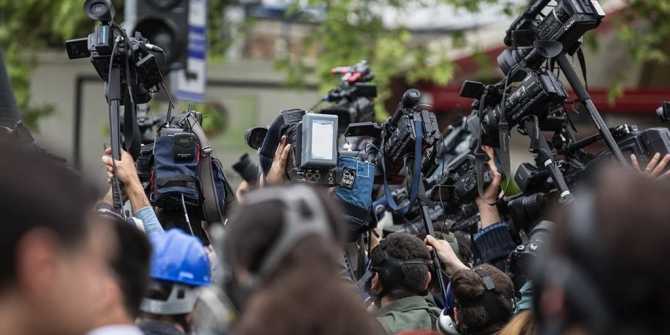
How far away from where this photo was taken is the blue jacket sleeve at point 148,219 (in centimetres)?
431

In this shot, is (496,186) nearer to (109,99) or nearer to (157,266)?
(109,99)

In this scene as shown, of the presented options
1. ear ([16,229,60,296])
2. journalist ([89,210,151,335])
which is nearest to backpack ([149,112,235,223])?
journalist ([89,210,151,335])

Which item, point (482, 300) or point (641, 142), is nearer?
point (482, 300)

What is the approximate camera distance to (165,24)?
31.7ft

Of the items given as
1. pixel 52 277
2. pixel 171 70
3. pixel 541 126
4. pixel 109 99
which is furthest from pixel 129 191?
pixel 171 70

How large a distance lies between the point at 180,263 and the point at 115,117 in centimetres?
200

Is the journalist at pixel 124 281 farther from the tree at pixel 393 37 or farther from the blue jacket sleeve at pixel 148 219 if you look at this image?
the tree at pixel 393 37

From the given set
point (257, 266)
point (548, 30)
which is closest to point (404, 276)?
point (548, 30)

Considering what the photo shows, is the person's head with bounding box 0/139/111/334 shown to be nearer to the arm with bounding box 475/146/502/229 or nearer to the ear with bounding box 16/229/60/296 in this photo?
the ear with bounding box 16/229/60/296

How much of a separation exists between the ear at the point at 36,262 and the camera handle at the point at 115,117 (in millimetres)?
2332

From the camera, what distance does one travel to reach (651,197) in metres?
1.95

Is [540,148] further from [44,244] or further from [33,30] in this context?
[33,30]

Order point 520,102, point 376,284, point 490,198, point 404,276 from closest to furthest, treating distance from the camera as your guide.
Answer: point 404,276 < point 376,284 < point 520,102 < point 490,198

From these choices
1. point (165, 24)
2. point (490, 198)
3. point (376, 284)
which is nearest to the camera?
point (376, 284)
